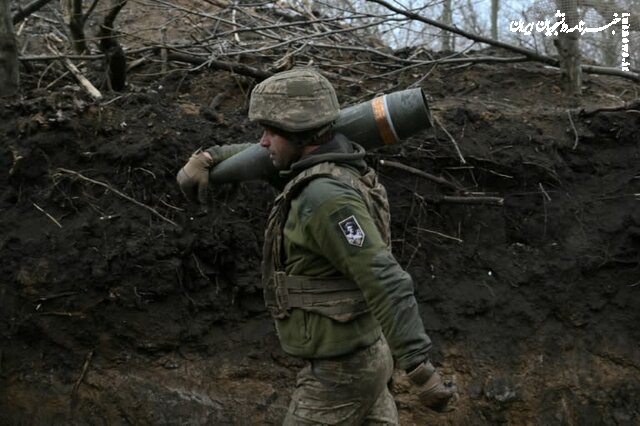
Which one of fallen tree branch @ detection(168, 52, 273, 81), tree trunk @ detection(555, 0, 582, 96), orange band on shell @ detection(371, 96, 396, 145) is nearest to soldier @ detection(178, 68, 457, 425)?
orange band on shell @ detection(371, 96, 396, 145)

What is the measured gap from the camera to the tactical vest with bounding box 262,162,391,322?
10.5ft

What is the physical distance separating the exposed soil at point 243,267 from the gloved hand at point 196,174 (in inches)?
54.4

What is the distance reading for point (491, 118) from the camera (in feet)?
19.4

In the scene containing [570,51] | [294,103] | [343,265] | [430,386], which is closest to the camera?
[430,386]

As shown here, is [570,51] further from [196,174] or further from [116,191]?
[196,174]

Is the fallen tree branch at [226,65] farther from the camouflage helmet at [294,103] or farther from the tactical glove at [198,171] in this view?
the camouflage helmet at [294,103]

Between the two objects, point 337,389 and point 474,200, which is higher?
point 337,389

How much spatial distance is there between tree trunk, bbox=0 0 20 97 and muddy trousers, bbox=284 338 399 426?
3.40 meters

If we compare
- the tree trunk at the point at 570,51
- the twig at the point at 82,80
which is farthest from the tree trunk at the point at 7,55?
the tree trunk at the point at 570,51

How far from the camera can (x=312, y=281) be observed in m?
3.25

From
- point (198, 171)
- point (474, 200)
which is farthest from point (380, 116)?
point (474, 200)

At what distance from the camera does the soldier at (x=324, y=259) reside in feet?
10.00

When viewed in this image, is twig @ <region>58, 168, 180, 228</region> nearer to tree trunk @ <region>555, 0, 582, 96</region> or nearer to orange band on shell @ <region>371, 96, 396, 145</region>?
orange band on shell @ <region>371, 96, 396, 145</region>

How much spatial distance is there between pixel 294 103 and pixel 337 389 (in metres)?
1.12
